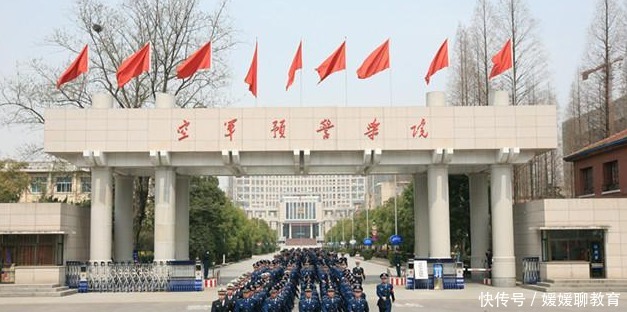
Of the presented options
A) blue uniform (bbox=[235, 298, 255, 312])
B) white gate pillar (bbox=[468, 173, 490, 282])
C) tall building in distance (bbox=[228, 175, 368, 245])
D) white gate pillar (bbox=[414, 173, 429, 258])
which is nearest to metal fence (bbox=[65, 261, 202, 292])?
white gate pillar (bbox=[414, 173, 429, 258])

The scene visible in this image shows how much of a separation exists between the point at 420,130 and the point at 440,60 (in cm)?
297

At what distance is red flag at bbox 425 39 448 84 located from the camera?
27234 millimetres

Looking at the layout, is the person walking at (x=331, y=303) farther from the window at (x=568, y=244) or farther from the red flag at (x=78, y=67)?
the red flag at (x=78, y=67)

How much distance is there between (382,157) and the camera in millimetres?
27578

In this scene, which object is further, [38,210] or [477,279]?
[477,279]

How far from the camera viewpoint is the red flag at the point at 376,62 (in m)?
27.2

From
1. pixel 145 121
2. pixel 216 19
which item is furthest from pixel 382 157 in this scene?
pixel 216 19

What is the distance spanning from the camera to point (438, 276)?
86.0 feet

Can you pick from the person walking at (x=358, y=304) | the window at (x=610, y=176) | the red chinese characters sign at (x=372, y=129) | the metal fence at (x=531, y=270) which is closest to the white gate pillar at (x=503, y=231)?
the metal fence at (x=531, y=270)

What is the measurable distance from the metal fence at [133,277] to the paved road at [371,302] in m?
0.98

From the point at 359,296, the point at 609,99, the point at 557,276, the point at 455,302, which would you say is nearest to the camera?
the point at 359,296

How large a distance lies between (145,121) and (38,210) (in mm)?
5115

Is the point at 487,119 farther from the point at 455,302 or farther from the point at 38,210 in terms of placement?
the point at 38,210

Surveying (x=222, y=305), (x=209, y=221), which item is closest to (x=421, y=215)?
(x=209, y=221)
